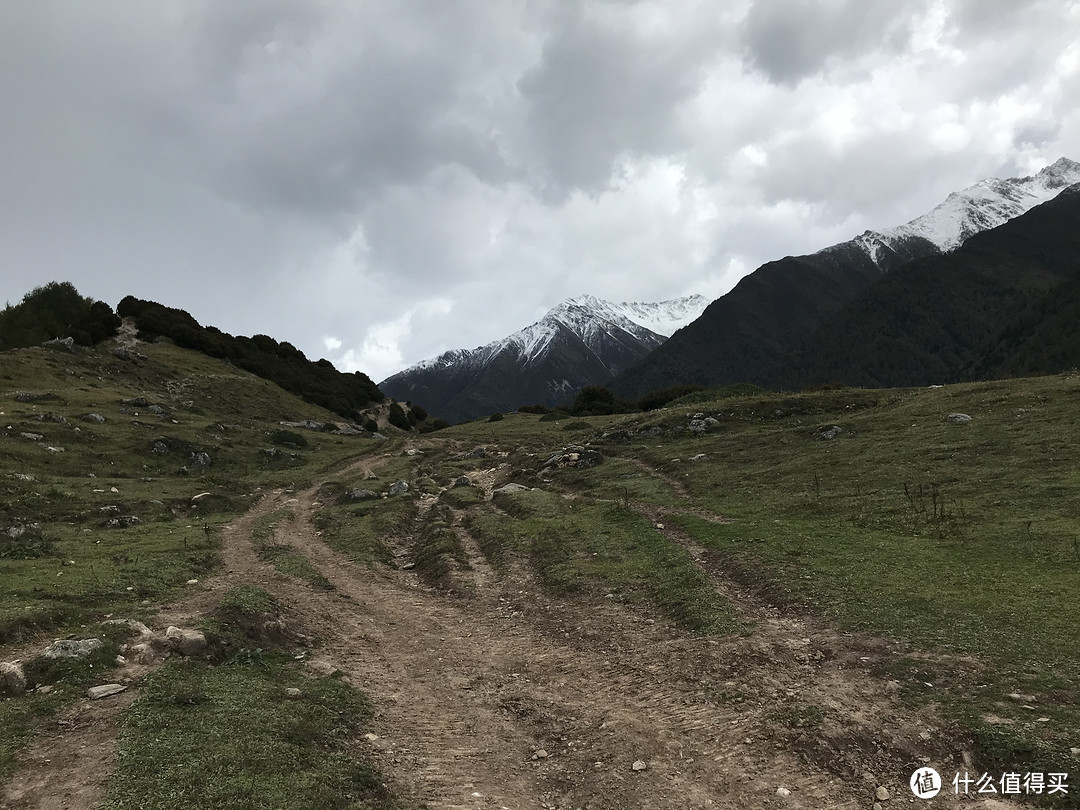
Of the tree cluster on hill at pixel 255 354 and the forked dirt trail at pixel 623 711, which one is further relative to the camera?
the tree cluster on hill at pixel 255 354

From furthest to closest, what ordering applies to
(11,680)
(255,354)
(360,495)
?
(255,354)
(360,495)
(11,680)

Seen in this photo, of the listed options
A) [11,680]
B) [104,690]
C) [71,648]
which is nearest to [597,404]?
[71,648]

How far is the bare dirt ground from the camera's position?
8.93m

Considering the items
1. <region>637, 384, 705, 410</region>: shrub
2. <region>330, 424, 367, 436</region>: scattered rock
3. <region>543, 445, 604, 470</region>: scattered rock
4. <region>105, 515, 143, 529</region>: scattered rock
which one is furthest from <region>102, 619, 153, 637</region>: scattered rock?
<region>637, 384, 705, 410</region>: shrub

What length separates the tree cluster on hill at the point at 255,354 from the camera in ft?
296

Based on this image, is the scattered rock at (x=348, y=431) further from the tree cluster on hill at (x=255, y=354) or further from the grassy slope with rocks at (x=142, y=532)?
the tree cluster on hill at (x=255, y=354)

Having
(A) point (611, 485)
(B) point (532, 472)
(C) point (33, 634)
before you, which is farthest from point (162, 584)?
(B) point (532, 472)

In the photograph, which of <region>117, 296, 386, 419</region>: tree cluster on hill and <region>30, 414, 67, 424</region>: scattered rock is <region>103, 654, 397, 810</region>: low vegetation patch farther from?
<region>117, 296, 386, 419</region>: tree cluster on hill

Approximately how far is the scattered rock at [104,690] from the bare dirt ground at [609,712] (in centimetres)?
111

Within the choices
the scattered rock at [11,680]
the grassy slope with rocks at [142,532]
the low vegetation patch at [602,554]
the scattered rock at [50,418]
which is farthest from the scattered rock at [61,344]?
the scattered rock at [11,680]

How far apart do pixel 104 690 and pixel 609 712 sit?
1046 centimetres

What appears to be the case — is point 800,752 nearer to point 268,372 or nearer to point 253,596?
point 253,596

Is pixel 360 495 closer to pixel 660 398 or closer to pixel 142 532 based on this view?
pixel 142 532

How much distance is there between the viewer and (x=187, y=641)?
1345cm
